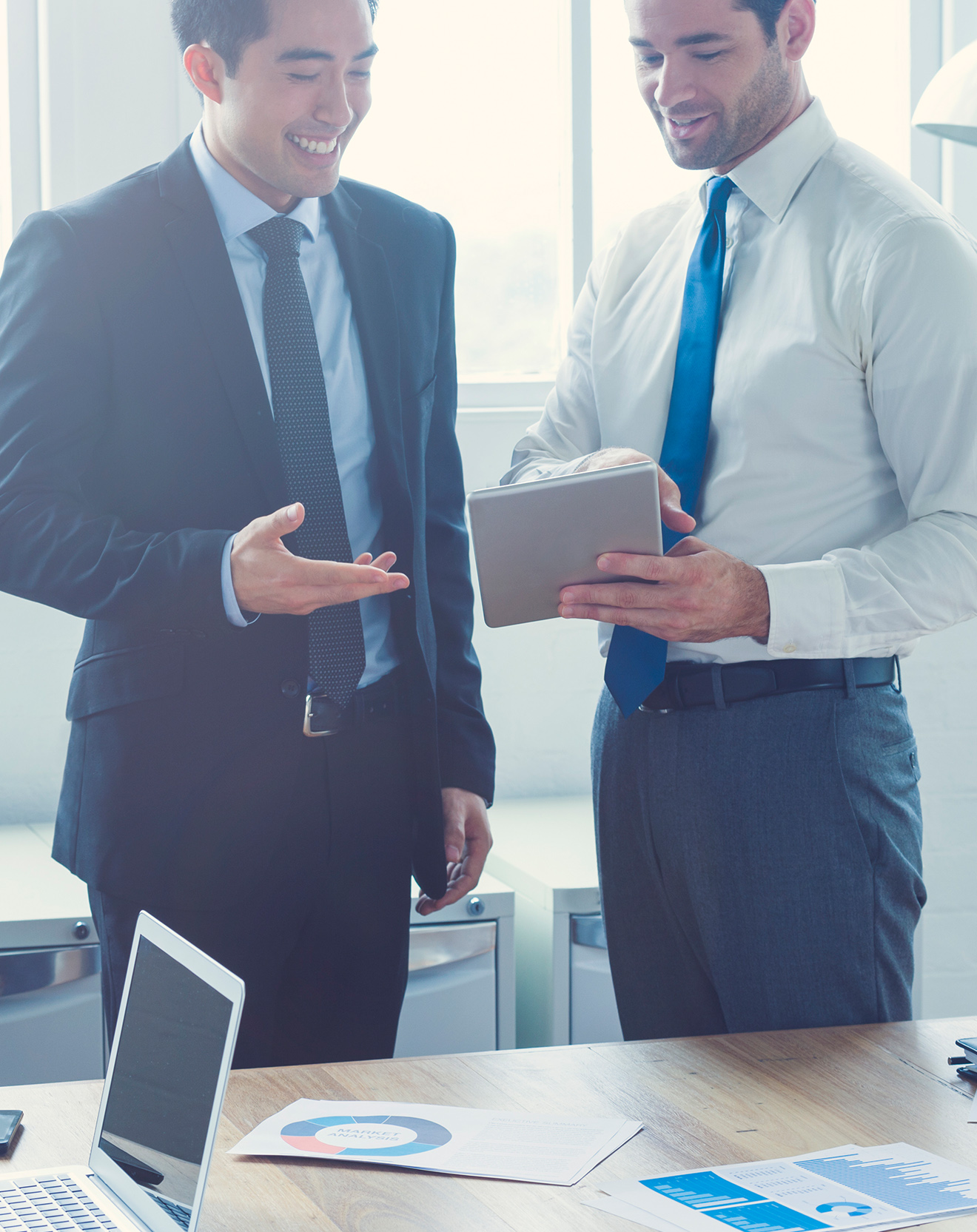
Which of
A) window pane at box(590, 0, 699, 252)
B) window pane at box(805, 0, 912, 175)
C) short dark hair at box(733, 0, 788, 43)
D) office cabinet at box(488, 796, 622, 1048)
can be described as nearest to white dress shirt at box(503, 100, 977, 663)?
short dark hair at box(733, 0, 788, 43)

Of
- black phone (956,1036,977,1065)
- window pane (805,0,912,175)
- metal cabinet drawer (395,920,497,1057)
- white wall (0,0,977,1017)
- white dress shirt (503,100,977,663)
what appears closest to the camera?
black phone (956,1036,977,1065)

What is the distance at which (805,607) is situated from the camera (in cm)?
140

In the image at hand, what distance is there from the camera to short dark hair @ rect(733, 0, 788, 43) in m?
1.54

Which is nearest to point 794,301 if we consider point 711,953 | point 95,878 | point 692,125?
point 692,125

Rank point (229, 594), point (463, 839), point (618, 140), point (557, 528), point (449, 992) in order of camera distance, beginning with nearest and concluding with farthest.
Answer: point (557, 528) < point (229, 594) < point (463, 839) < point (449, 992) < point (618, 140)

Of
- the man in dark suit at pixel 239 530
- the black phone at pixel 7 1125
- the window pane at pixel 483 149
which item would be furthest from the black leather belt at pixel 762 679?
the window pane at pixel 483 149

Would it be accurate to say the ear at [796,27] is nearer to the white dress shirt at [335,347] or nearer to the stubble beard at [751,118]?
the stubble beard at [751,118]

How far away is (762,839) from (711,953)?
0.15m

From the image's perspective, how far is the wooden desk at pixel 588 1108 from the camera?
0.96 meters

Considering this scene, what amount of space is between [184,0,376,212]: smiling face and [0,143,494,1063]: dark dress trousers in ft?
0.31

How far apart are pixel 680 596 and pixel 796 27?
764 millimetres

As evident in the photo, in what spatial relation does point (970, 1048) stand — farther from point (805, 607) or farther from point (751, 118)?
point (751, 118)

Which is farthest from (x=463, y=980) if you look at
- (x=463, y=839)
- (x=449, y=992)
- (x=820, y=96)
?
(x=820, y=96)

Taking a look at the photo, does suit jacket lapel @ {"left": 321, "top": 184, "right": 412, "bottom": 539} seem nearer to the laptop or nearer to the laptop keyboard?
the laptop
